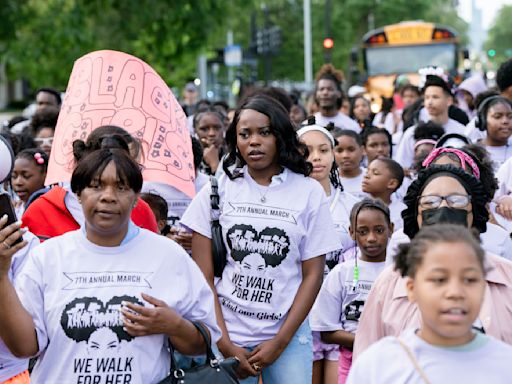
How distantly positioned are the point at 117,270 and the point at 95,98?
7.54 ft

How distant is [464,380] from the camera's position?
341 cm

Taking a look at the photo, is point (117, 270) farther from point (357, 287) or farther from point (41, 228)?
point (357, 287)

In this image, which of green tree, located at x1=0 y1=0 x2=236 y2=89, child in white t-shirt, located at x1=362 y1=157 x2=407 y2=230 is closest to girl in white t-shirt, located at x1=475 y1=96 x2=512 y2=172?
child in white t-shirt, located at x1=362 y1=157 x2=407 y2=230

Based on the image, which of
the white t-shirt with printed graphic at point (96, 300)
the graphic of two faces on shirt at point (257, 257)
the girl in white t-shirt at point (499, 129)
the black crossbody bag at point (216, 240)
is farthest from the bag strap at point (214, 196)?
the girl in white t-shirt at point (499, 129)

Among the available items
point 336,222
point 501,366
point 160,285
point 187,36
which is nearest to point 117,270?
point 160,285

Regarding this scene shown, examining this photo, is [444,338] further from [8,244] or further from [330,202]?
[330,202]

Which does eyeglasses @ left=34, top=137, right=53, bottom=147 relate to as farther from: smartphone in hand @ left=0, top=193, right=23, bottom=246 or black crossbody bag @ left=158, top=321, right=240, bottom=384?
black crossbody bag @ left=158, top=321, right=240, bottom=384

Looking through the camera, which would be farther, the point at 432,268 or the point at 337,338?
the point at 337,338

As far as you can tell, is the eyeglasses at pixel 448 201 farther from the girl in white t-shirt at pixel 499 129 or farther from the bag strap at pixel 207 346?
the girl in white t-shirt at pixel 499 129

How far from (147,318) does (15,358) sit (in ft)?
2.87

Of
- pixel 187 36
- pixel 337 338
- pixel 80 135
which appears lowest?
pixel 337 338

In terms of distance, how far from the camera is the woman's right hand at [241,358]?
520 centimetres

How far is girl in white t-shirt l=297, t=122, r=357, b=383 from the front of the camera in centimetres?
641

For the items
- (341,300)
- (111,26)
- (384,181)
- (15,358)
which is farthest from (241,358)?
(111,26)
